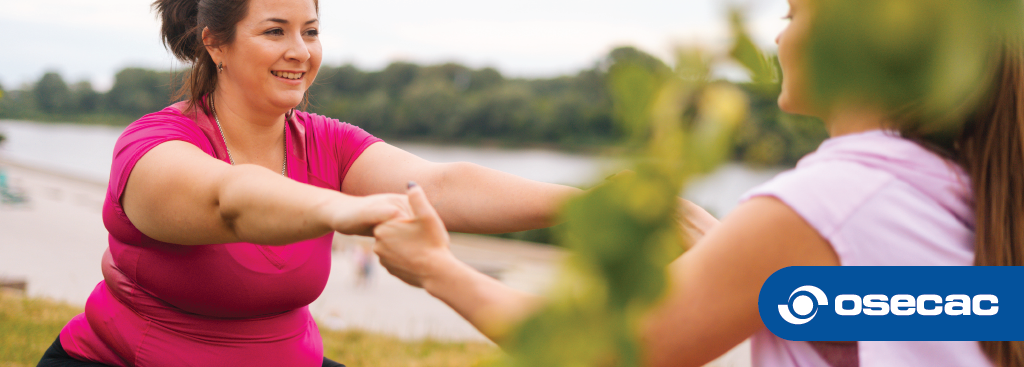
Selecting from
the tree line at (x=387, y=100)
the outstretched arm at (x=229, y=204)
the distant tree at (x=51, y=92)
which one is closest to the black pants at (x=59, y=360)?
the outstretched arm at (x=229, y=204)

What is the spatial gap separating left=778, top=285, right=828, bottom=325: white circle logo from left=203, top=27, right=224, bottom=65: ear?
6.38 feet

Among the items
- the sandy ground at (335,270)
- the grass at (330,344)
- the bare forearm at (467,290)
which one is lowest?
the sandy ground at (335,270)

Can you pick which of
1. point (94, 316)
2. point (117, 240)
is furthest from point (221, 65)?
point (94, 316)

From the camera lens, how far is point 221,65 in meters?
2.35

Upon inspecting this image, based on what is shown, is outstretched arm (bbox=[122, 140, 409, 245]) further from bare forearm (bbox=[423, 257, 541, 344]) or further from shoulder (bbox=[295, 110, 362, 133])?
shoulder (bbox=[295, 110, 362, 133])

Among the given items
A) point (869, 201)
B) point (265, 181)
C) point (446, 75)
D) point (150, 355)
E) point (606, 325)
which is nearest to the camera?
point (606, 325)

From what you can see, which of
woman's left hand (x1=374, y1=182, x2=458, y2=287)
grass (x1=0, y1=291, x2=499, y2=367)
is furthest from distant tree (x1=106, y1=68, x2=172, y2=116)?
woman's left hand (x1=374, y1=182, x2=458, y2=287)

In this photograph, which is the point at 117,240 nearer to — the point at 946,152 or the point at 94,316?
the point at 94,316

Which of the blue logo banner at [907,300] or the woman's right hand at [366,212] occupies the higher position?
the woman's right hand at [366,212]

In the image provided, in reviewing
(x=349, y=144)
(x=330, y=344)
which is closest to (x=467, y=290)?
(x=349, y=144)

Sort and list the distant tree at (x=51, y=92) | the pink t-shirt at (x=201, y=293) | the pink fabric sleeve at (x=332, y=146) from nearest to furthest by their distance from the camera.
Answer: the pink t-shirt at (x=201, y=293) → the pink fabric sleeve at (x=332, y=146) → the distant tree at (x=51, y=92)

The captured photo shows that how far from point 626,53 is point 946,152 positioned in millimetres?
967

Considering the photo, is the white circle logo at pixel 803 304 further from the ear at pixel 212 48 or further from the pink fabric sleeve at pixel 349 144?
the ear at pixel 212 48

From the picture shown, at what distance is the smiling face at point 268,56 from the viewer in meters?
2.25
